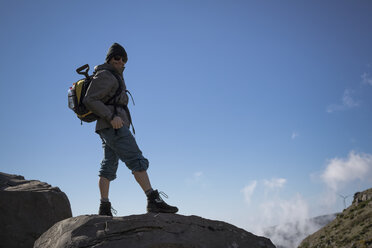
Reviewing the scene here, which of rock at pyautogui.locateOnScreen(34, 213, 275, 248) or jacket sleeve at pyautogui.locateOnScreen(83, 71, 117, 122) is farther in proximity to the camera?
jacket sleeve at pyautogui.locateOnScreen(83, 71, 117, 122)

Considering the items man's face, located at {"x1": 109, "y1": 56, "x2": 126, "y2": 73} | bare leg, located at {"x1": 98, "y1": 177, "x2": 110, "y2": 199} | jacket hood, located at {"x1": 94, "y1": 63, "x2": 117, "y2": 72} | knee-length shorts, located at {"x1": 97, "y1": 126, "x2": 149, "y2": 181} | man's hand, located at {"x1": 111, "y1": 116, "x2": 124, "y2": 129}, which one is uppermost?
man's face, located at {"x1": 109, "y1": 56, "x2": 126, "y2": 73}

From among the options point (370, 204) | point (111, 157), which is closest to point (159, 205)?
point (111, 157)

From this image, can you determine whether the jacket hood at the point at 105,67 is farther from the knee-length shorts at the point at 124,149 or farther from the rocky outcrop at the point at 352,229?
the rocky outcrop at the point at 352,229

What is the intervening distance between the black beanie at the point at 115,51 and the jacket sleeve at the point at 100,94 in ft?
1.63

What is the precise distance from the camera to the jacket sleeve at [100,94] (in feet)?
16.3

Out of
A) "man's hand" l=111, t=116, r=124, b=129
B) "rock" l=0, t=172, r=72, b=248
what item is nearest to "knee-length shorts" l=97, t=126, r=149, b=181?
"man's hand" l=111, t=116, r=124, b=129

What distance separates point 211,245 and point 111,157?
2.43 metres

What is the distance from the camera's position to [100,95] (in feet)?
16.5

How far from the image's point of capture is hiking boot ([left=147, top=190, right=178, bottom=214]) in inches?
193

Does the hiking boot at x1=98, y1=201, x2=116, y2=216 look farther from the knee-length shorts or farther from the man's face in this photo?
the man's face

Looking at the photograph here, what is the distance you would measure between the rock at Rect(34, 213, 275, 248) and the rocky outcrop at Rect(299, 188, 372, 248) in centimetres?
11093

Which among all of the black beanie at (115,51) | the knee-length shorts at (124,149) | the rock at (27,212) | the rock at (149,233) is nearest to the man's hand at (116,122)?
the knee-length shorts at (124,149)

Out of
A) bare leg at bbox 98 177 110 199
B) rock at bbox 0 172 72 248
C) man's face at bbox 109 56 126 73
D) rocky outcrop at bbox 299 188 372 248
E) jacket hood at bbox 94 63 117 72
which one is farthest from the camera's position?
rocky outcrop at bbox 299 188 372 248

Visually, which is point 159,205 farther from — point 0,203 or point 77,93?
point 0,203
